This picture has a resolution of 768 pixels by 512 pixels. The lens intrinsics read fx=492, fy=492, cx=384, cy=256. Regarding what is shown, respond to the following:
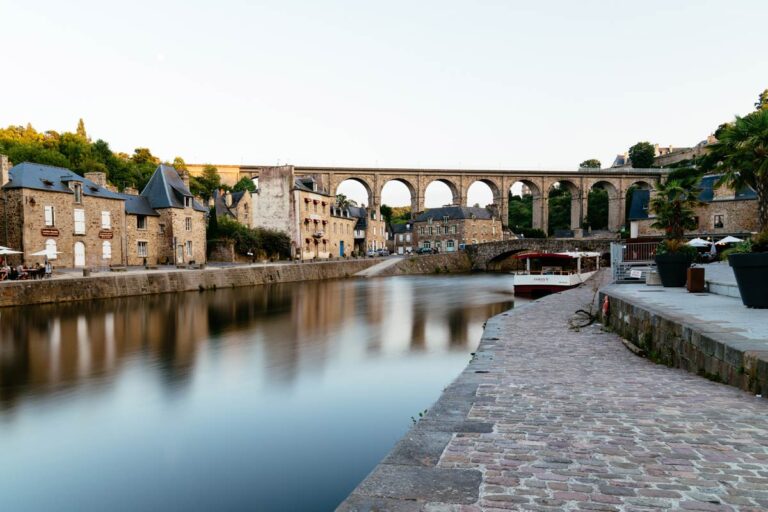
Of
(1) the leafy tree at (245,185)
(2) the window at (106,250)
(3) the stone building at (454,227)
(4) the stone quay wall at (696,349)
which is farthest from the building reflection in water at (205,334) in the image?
(1) the leafy tree at (245,185)

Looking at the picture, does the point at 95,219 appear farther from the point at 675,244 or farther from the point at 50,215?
the point at 675,244

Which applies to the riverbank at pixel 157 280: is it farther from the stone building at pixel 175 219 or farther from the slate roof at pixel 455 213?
the slate roof at pixel 455 213

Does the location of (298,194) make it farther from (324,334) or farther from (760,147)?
(760,147)

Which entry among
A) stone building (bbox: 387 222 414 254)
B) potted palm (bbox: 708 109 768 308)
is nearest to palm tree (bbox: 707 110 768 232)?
potted palm (bbox: 708 109 768 308)

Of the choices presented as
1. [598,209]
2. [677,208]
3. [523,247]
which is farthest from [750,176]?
[598,209]

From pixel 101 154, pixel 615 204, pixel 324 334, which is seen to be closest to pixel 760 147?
pixel 324 334

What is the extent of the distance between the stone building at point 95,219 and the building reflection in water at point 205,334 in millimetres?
6697

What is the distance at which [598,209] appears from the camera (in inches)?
3073

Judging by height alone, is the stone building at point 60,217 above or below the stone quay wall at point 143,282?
above

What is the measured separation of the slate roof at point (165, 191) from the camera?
30.0m

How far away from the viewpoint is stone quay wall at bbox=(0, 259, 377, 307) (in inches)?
684

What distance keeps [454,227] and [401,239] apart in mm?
9244

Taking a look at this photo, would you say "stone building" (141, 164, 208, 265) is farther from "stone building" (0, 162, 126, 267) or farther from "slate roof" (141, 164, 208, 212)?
"stone building" (0, 162, 126, 267)

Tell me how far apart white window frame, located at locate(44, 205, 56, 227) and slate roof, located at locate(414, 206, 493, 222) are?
43442mm
